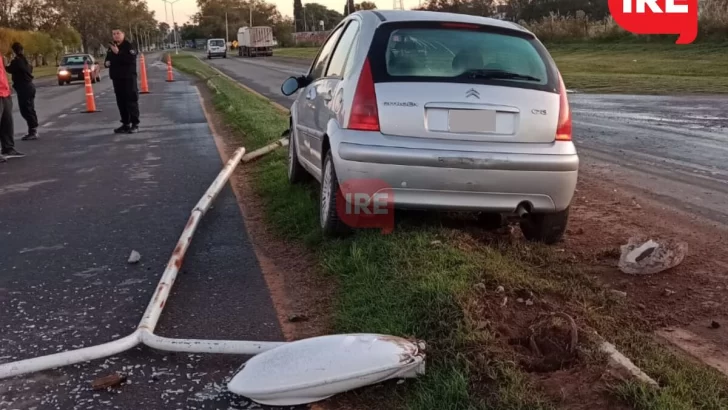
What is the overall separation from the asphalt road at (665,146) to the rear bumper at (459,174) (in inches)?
77.4

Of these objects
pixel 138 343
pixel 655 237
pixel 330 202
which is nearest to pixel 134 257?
pixel 330 202

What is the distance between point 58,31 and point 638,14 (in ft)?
171

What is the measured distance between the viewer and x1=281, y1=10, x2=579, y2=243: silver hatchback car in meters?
4.58

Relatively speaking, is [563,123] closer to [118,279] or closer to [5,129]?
[118,279]

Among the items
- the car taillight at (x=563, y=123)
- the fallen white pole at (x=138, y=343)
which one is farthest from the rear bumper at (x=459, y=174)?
the fallen white pole at (x=138, y=343)

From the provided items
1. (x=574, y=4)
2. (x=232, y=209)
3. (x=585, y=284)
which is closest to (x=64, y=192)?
(x=232, y=209)

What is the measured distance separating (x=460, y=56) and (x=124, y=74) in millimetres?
9698

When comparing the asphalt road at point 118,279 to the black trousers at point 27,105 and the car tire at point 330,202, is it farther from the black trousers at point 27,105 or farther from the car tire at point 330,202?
the black trousers at point 27,105

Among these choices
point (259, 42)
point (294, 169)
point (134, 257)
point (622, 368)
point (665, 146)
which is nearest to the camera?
point (622, 368)

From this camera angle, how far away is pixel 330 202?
5062 millimetres

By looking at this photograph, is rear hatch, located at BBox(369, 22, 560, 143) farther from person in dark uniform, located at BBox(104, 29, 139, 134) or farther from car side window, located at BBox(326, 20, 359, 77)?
person in dark uniform, located at BBox(104, 29, 139, 134)

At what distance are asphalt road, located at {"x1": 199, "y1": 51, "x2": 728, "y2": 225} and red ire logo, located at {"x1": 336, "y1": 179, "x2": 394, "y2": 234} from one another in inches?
111

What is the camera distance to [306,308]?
4.24 m

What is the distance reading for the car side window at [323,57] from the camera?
634cm
